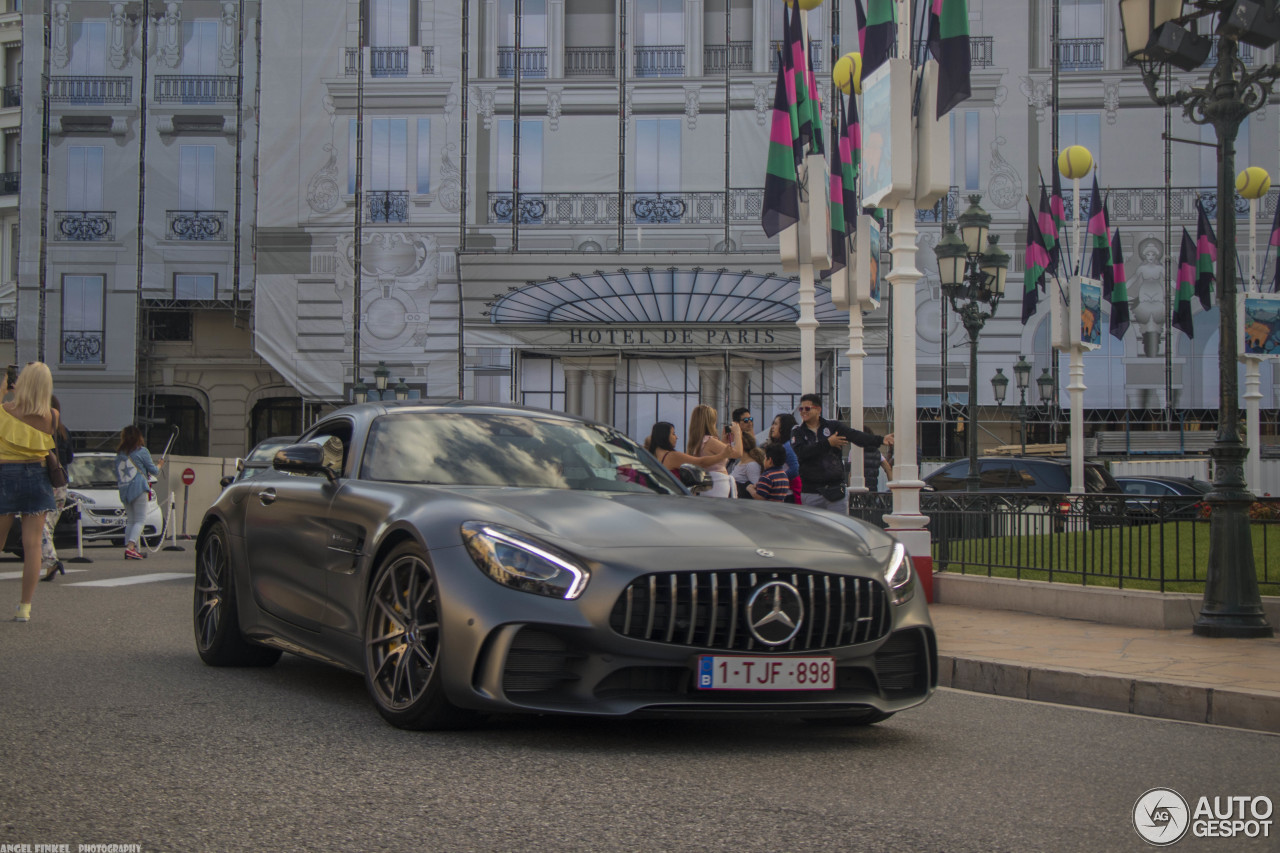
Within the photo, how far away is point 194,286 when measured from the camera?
122 ft

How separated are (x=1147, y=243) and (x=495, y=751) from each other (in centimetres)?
3422

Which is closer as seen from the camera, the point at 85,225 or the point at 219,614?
the point at 219,614

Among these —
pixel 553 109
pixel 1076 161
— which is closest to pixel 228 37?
pixel 553 109

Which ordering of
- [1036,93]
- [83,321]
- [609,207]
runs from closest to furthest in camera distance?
[609,207]
[1036,93]
[83,321]

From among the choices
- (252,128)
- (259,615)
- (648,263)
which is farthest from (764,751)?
(252,128)

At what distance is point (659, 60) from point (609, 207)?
428 cm

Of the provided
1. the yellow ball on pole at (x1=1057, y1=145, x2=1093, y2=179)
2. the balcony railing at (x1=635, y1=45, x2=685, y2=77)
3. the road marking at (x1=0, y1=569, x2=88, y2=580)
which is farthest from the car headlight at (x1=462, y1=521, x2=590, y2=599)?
the balcony railing at (x1=635, y1=45, x2=685, y2=77)

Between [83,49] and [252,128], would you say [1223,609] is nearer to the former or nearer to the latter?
[252,128]

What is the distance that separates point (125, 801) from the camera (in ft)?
13.4

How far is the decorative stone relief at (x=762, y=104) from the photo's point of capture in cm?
3591

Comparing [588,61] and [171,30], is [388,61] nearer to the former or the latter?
[588,61]

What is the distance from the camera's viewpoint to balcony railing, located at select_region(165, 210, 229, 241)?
3725 cm

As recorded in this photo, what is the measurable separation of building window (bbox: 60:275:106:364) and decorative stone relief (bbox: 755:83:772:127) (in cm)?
1780

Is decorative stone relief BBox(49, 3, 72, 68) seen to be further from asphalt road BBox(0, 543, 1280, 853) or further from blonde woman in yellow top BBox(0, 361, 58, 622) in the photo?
asphalt road BBox(0, 543, 1280, 853)
